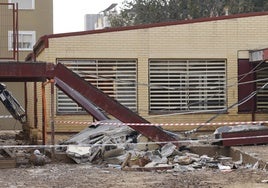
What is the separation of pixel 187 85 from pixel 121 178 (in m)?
8.64

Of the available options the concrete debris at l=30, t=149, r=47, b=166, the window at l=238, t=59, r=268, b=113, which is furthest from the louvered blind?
the concrete debris at l=30, t=149, r=47, b=166

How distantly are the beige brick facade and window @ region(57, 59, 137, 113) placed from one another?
9.5 inches

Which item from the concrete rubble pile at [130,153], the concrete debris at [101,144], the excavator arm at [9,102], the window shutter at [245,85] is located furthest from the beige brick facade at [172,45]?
the concrete rubble pile at [130,153]

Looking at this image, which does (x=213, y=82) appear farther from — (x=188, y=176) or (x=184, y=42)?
(x=188, y=176)

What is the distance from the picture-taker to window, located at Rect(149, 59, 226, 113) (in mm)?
20125

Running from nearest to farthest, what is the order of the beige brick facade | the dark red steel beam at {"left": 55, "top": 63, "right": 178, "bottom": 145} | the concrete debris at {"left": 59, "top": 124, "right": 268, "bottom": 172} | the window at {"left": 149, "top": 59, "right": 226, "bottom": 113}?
1. the concrete debris at {"left": 59, "top": 124, "right": 268, "bottom": 172}
2. the dark red steel beam at {"left": 55, "top": 63, "right": 178, "bottom": 145}
3. the beige brick facade
4. the window at {"left": 149, "top": 59, "right": 226, "bottom": 113}

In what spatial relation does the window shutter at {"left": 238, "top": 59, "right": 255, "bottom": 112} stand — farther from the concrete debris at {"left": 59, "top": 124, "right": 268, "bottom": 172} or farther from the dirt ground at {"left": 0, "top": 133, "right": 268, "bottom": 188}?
the dirt ground at {"left": 0, "top": 133, "right": 268, "bottom": 188}

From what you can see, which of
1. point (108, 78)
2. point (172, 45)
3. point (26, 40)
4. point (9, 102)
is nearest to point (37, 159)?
point (108, 78)

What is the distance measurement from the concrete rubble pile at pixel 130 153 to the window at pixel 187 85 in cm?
393

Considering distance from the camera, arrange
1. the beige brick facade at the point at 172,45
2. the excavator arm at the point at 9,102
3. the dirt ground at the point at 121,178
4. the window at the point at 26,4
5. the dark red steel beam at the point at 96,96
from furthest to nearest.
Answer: the window at the point at 26,4 < the excavator arm at the point at 9,102 < the beige brick facade at the point at 172,45 < the dark red steel beam at the point at 96,96 < the dirt ground at the point at 121,178

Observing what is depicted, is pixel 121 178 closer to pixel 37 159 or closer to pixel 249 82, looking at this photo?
pixel 37 159

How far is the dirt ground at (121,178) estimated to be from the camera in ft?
37.2

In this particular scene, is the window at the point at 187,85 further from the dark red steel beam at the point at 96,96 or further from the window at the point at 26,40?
the window at the point at 26,40

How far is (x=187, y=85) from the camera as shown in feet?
66.7
